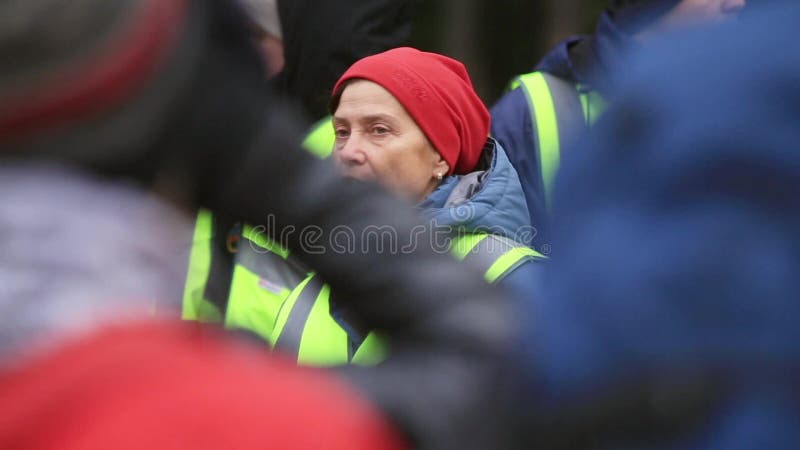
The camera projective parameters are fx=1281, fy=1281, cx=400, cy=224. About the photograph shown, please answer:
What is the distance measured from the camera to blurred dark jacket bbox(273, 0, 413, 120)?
386cm

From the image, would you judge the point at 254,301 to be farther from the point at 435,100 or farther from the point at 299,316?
the point at 435,100

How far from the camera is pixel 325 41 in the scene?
3.91 metres

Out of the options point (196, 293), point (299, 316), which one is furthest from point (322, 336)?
point (196, 293)

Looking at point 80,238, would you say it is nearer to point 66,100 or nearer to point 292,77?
point 66,100

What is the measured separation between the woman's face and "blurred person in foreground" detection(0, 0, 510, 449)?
2.07m

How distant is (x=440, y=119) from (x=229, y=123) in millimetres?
2171

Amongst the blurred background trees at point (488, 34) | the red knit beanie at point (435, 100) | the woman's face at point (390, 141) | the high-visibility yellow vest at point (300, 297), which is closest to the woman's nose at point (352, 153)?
the woman's face at point (390, 141)

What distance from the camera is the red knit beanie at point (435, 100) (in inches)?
123

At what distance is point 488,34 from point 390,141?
4.23 meters

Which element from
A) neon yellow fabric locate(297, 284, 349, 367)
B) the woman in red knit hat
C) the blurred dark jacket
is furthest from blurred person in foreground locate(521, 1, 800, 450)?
the blurred dark jacket

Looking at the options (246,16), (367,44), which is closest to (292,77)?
(367,44)

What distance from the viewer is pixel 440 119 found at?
3.14 m

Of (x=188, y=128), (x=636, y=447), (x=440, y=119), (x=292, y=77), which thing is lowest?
(x=292, y=77)

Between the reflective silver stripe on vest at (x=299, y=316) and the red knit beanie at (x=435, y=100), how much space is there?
1.80 ft
